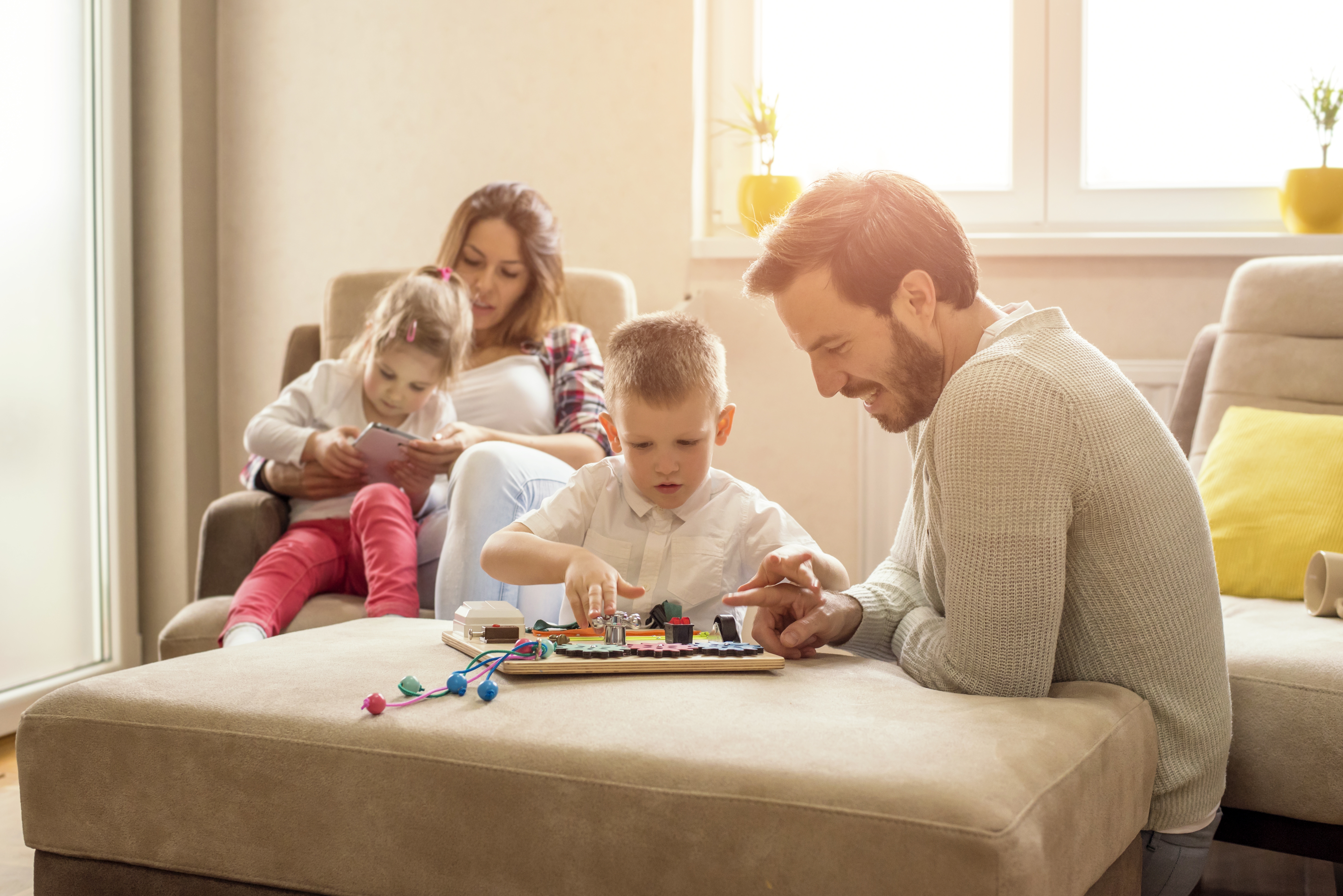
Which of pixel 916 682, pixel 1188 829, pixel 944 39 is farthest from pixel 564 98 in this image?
pixel 1188 829

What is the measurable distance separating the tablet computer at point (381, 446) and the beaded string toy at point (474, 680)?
32.9 inches

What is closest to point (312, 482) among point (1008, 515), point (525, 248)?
Result: point (525, 248)

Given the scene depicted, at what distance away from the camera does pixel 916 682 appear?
3.59ft

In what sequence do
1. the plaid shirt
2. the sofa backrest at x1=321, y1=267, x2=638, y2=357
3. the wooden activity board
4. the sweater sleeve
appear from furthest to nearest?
the sofa backrest at x1=321, y1=267, x2=638, y2=357
the plaid shirt
the wooden activity board
the sweater sleeve

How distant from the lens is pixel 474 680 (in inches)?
41.6

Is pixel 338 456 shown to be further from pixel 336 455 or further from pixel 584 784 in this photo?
pixel 584 784

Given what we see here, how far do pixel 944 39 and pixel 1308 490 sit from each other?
4.69 ft

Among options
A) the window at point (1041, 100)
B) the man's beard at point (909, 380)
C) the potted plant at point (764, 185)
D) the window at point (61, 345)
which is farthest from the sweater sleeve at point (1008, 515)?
the window at point (61, 345)

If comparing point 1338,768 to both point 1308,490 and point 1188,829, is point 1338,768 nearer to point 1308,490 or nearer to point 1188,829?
point 1188,829

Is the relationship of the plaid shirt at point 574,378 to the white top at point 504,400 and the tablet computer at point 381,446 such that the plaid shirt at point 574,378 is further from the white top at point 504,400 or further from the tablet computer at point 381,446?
the tablet computer at point 381,446

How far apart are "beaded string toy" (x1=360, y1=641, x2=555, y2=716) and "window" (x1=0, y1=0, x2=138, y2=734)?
1.71 meters

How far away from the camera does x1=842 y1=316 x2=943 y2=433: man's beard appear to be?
1.10 meters

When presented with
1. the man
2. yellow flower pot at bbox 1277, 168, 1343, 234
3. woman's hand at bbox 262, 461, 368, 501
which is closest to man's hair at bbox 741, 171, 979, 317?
the man

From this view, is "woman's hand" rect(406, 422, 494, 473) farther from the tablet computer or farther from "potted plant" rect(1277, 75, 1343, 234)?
"potted plant" rect(1277, 75, 1343, 234)
